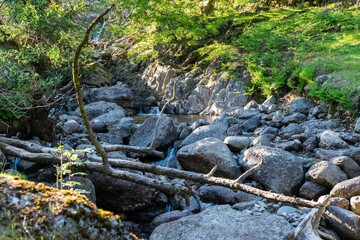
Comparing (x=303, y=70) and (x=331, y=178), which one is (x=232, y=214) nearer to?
(x=331, y=178)

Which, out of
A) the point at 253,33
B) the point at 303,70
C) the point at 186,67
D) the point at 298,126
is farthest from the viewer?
the point at 186,67

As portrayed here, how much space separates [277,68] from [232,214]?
25.7 ft

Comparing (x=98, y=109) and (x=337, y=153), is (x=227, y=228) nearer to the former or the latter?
(x=337, y=153)

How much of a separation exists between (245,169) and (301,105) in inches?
146

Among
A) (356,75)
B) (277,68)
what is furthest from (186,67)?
(356,75)

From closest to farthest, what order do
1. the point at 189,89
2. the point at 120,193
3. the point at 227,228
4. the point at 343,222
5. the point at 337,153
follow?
the point at 227,228, the point at 343,222, the point at 120,193, the point at 337,153, the point at 189,89

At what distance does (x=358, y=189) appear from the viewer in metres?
5.57

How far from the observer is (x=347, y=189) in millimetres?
5664

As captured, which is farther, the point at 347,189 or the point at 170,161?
the point at 170,161

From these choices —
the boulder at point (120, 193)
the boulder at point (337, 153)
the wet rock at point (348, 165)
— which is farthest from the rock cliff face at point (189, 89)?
the wet rock at point (348, 165)

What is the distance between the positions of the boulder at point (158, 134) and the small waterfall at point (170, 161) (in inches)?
11.0

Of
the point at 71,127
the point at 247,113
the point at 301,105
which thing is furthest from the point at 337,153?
the point at 71,127

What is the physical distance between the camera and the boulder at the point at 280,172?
6547 millimetres

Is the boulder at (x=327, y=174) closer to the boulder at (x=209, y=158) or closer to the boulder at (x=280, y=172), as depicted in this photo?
the boulder at (x=280, y=172)
